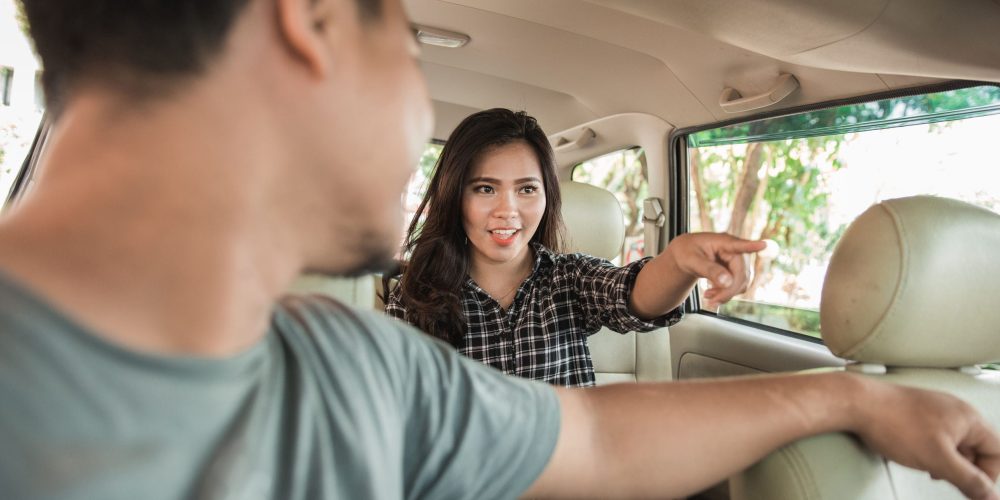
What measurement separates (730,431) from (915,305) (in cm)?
39

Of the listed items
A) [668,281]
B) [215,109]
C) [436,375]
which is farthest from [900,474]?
[215,109]

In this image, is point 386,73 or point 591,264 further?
point 591,264

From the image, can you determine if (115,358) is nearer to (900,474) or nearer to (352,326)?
(352,326)

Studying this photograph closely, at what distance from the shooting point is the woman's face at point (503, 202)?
194 cm

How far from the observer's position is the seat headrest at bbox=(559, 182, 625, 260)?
263 centimetres

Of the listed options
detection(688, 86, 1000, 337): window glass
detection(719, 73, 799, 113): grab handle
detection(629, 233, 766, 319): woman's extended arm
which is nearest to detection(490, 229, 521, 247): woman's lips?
detection(629, 233, 766, 319): woman's extended arm

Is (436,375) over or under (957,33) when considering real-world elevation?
under

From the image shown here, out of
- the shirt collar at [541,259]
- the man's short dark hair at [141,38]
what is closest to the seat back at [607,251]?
the shirt collar at [541,259]

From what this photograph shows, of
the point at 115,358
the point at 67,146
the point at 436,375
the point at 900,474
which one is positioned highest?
the point at 67,146

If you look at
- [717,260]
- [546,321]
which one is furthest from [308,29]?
[546,321]

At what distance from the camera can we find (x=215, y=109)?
590 millimetres

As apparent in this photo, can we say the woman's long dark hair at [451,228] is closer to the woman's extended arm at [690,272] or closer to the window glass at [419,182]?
the window glass at [419,182]

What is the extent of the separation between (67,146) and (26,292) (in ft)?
0.46

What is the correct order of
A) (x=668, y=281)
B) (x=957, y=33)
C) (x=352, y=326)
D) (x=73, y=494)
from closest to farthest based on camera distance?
1. (x=73, y=494)
2. (x=352, y=326)
3. (x=957, y=33)
4. (x=668, y=281)
